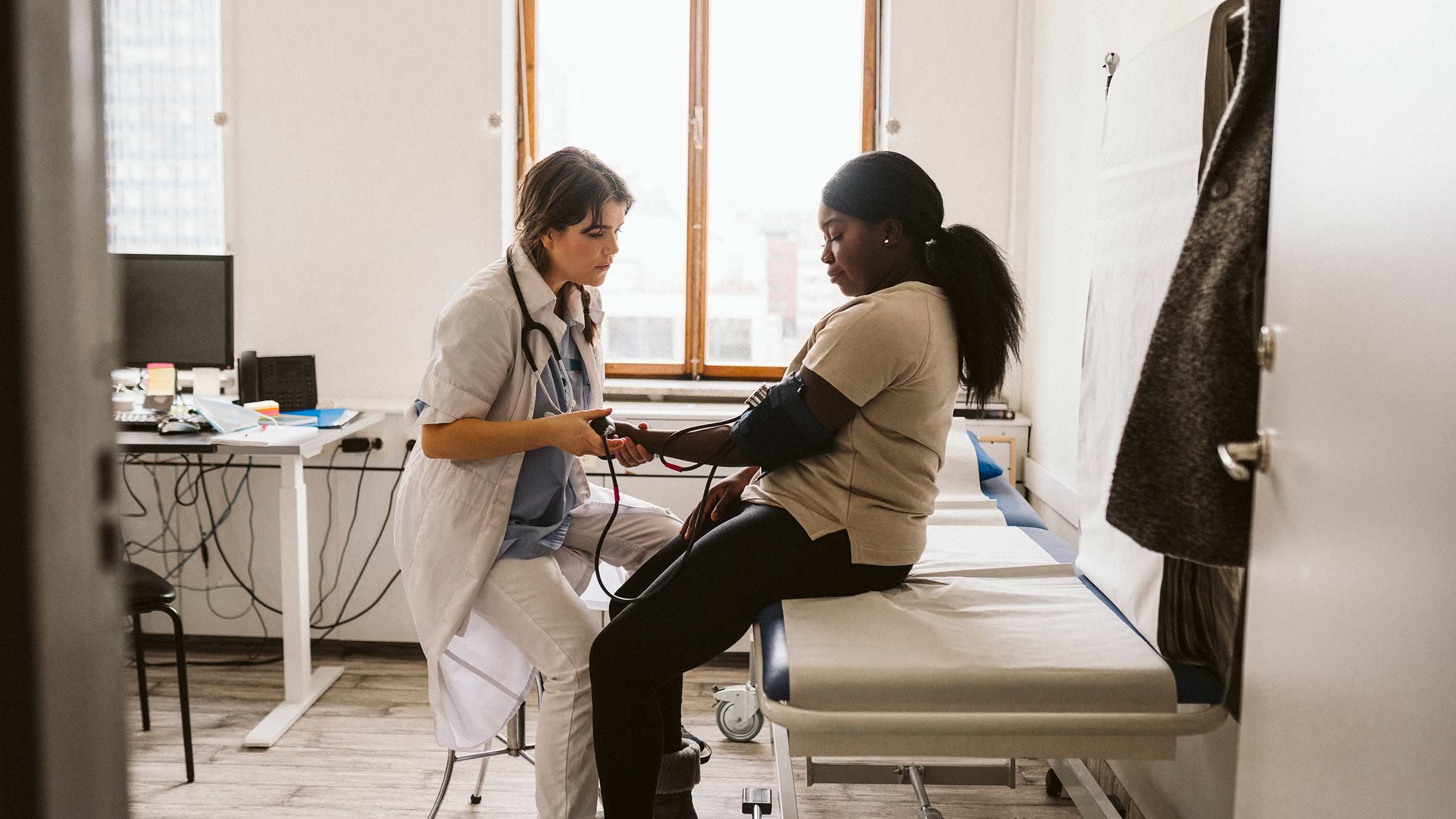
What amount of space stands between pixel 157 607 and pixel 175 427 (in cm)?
49

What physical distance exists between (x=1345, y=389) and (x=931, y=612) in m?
0.76

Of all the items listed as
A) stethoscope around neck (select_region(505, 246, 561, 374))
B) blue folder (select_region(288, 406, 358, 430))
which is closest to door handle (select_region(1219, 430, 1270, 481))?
stethoscope around neck (select_region(505, 246, 561, 374))

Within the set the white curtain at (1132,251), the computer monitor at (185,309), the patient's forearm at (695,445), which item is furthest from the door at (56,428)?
the computer monitor at (185,309)

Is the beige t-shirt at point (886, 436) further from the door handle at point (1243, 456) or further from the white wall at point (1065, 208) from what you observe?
the white wall at point (1065, 208)

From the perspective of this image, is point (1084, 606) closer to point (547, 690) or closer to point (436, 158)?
point (547, 690)

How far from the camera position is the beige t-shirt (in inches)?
61.6

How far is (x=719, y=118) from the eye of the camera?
330 cm

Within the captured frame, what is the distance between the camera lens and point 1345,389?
3.15 ft

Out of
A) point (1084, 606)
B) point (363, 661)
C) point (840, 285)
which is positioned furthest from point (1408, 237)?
point (363, 661)

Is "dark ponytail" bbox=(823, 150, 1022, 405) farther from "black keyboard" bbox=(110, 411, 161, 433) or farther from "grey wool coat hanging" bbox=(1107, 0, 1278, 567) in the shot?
"black keyboard" bbox=(110, 411, 161, 433)

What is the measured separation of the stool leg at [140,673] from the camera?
241 cm

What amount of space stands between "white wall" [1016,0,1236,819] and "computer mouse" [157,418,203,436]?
2.24 meters

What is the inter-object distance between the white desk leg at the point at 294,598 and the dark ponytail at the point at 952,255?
1687 mm

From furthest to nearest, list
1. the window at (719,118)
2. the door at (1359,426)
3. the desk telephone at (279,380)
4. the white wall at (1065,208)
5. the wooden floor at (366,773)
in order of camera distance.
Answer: the window at (719,118), the desk telephone at (279,380), the wooden floor at (366,773), the white wall at (1065,208), the door at (1359,426)
